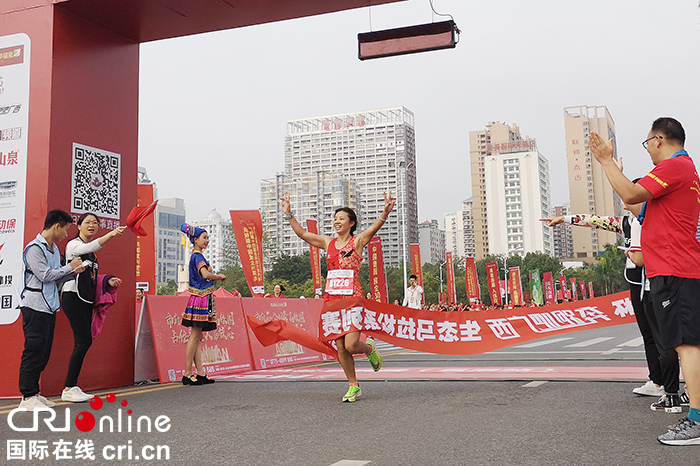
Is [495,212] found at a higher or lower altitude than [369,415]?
higher

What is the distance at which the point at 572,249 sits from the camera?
138125 millimetres

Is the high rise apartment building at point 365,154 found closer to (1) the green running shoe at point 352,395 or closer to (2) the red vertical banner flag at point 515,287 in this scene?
(2) the red vertical banner flag at point 515,287

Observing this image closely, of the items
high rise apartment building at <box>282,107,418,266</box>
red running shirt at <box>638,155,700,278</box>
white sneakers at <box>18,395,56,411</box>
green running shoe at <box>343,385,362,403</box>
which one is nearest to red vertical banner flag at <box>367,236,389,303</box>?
green running shoe at <box>343,385,362,403</box>

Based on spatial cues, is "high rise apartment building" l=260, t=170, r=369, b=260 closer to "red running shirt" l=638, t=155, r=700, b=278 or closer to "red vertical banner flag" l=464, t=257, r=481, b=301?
"red vertical banner flag" l=464, t=257, r=481, b=301

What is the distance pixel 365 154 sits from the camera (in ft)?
242

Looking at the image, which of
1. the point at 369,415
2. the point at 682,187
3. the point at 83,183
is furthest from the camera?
the point at 83,183

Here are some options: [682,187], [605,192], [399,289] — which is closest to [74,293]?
[682,187]

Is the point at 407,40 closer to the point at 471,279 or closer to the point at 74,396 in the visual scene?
the point at 74,396

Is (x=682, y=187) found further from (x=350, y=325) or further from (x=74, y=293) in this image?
(x=74, y=293)

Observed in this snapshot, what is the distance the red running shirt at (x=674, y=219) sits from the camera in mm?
3949

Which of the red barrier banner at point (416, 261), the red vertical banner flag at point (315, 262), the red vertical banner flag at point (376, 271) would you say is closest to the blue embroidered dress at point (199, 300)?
the red vertical banner flag at point (376, 271)

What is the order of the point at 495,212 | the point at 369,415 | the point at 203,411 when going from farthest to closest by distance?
the point at 495,212
the point at 203,411
the point at 369,415

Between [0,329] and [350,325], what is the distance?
3902mm

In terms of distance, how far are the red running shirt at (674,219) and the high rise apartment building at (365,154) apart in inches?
2254
